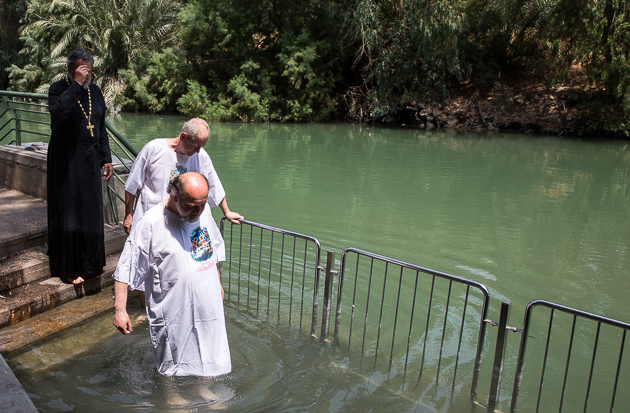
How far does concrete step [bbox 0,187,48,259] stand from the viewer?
4.84 m

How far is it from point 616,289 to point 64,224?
22.0 ft

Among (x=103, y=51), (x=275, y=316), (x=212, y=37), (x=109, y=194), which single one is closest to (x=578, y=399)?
(x=275, y=316)

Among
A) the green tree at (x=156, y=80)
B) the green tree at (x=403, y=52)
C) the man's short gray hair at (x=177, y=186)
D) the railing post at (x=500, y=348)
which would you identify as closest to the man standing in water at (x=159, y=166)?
the man's short gray hair at (x=177, y=186)

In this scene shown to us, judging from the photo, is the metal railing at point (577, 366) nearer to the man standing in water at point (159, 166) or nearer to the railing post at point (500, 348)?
the railing post at point (500, 348)

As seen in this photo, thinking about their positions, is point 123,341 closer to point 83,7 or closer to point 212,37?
point 212,37

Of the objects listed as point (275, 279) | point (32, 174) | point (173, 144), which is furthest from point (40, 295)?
point (275, 279)

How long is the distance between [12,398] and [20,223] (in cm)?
324

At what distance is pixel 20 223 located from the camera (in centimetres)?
523

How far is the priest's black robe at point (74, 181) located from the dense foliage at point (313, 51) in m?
23.4

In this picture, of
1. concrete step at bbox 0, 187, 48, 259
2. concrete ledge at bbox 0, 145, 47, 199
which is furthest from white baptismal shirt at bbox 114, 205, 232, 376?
concrete ledge at bbox 0, 145, 47, 199

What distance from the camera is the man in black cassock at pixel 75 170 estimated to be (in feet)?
14.0

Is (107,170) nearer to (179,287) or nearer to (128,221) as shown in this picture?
(128,221)

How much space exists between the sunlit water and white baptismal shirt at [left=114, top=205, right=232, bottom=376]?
379mm

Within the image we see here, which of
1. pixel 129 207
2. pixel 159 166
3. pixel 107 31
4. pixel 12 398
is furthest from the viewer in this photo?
pixel 107 31
